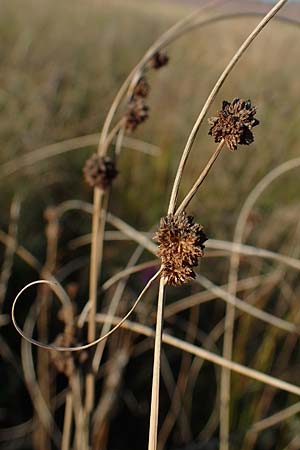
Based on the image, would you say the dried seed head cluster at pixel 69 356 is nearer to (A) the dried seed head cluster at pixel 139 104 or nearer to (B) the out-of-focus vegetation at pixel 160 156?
(A) the dried seed head cluster at pixel 139 104

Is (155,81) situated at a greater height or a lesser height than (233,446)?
greater

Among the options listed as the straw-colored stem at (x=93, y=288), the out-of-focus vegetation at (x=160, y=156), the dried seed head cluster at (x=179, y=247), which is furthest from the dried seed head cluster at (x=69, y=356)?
the out-of-focus vegetation at (x=160, y=156)

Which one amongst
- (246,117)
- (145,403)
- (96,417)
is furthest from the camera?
(145,403)

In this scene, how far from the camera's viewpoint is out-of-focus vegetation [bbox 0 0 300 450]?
3.67 ft

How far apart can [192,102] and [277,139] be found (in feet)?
1.13

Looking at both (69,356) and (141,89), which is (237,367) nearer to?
(69,356)

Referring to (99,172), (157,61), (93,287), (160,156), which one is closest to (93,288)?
(93,287)

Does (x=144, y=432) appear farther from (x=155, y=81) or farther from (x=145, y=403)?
(x=155, y=81)

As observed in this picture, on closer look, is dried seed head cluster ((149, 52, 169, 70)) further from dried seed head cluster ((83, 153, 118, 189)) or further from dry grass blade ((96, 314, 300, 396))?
dry grass blade ((96, 314, 300, 396))

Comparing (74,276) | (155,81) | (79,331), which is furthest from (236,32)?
(79,331)

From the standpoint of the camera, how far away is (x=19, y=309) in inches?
48.8

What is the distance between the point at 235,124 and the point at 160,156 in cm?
111

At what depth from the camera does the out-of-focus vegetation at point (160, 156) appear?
1119mm

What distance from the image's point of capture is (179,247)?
0.33 metres
